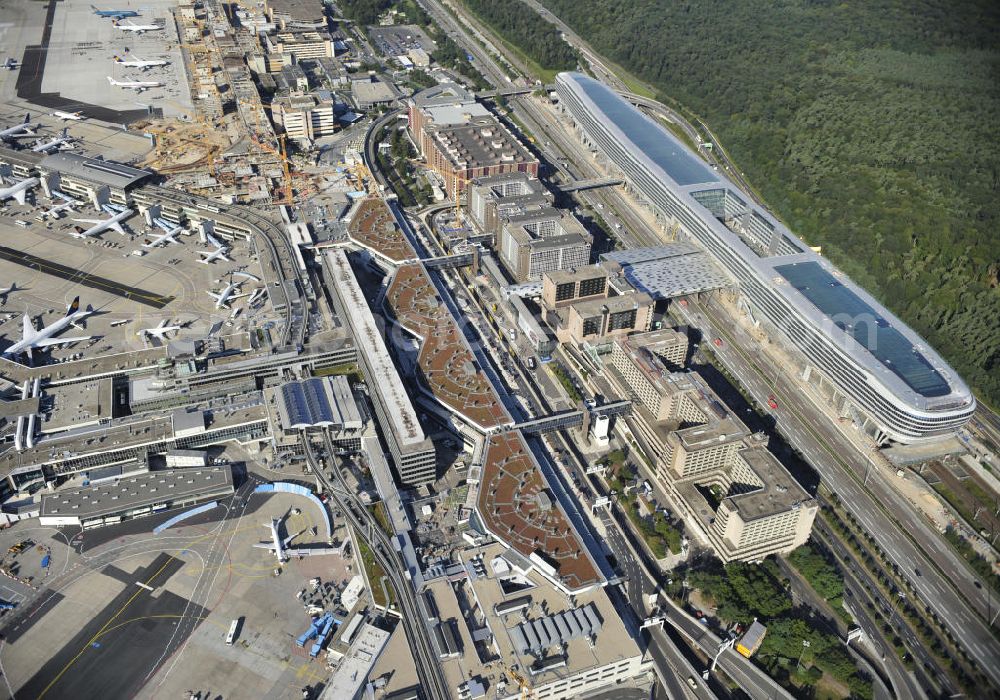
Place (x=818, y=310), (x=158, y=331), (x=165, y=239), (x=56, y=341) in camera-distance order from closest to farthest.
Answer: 1. (x=56, y=341)
2. (x=818, y=310)
3. (x=158, y=331)
4. (x=165, y=239)

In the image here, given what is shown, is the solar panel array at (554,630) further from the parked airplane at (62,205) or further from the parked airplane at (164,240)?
the parked airplane at (62,205)

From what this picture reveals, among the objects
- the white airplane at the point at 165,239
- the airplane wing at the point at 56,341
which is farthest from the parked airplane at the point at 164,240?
the airplane wing at the point at 56,341

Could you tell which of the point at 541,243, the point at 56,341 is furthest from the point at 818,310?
the point at 56,341

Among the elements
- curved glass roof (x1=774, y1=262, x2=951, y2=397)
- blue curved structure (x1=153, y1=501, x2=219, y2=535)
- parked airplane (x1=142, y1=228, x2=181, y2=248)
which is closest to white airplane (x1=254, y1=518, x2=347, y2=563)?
blue curved structure (x1=153, y1=501, x2=219, y2=535)

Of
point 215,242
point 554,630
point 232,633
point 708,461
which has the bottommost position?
point 232,633

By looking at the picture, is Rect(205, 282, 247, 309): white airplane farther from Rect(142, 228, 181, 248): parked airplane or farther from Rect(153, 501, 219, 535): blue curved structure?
Rect(153, 501, 219, 535): blue curved structure

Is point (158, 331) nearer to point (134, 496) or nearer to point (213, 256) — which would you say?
point (213, 256)

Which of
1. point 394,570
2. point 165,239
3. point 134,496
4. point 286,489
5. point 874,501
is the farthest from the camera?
point 165,239
